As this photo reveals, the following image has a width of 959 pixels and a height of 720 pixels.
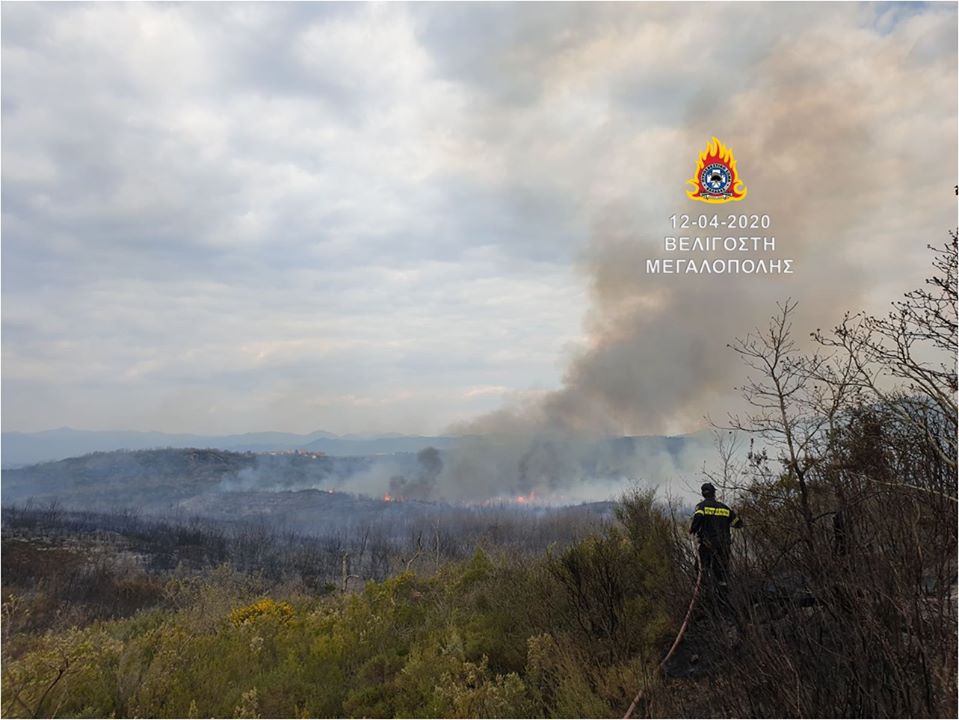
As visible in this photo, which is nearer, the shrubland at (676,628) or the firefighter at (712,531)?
the shrubland at (676,628)

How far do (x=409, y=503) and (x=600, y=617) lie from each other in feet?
613

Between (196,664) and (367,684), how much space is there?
281cm

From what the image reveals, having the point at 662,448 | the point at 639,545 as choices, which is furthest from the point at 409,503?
the point at 639,545

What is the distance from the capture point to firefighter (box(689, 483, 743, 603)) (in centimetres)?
833

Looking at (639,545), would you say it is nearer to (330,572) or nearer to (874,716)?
(874,716)

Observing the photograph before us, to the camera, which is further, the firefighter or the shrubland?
the firefighter

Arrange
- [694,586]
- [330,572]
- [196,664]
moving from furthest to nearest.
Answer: [330,572] → [196,664] → [694,586]

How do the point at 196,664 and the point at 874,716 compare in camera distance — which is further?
the point at 196,664

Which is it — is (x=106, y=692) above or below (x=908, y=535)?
below

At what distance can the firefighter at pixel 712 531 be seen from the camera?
8328mm

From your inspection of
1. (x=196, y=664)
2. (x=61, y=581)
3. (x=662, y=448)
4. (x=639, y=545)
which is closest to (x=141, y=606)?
(x=61, y=581)

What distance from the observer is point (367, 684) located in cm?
847

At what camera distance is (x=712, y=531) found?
8711 mm

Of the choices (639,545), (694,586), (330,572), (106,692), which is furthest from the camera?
(330,572)
